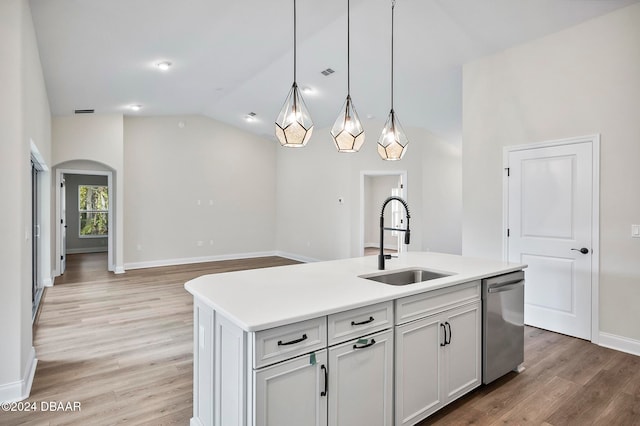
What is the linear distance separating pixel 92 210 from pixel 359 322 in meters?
10.9

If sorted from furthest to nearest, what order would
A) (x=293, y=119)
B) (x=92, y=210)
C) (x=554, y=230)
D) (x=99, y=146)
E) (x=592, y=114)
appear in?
(x=92, y=210) < (x=99, y=146) < (x=554, y=230) < (x=592, y=114) < (x=293, y=119)

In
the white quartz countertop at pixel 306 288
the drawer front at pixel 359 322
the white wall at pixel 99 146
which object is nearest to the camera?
the white quartz countertop at pixel 306 288

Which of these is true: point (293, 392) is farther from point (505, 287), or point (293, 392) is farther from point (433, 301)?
point (505, 287)

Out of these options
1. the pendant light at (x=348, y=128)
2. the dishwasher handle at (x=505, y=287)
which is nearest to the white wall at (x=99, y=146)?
the pendant light at (x=348, y=128)

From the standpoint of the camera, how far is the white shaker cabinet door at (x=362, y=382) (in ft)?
5.73

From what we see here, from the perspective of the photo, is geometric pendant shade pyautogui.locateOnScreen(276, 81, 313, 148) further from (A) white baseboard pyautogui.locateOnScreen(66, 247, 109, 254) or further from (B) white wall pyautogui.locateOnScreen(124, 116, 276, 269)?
(A) white baseboard pyautogui.locateOnScreen(66, 247, 109, 254)

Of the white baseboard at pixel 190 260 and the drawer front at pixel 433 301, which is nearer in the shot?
the drawer front at pixel 433 301

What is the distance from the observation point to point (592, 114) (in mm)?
3555

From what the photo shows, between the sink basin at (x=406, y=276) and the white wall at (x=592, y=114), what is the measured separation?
2.03m

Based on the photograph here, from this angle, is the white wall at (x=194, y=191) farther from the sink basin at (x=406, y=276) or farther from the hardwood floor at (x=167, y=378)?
the sink basin at (x=406, y=276)

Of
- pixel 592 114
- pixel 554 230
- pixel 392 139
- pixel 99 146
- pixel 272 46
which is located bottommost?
pixel 554 230

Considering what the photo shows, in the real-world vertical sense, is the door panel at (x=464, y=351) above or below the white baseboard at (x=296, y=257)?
above

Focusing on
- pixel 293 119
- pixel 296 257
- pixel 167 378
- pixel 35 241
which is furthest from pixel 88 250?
pixel 293 119

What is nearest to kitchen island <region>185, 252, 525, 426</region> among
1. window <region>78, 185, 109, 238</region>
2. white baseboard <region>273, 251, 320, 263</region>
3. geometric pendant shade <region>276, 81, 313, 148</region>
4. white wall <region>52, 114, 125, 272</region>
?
geometric pendant shade <region>276, 81, 313, 148</region>
